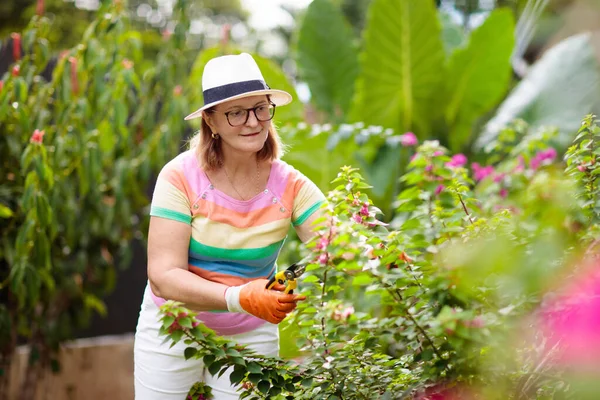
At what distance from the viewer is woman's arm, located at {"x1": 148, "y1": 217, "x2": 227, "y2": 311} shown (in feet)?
6.14

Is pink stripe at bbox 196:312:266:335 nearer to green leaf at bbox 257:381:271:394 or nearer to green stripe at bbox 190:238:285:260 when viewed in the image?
green stripe at bbox 190:238:285:260

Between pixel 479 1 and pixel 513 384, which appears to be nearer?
pixel 513 384

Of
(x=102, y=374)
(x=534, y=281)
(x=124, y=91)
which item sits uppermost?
(x=124, y=91)

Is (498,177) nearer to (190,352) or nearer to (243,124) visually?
(243,124)

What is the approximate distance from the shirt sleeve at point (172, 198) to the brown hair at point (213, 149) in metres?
0.08

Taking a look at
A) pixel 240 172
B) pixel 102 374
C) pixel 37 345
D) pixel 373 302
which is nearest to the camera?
pixel 240 172

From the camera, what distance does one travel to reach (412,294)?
153cm

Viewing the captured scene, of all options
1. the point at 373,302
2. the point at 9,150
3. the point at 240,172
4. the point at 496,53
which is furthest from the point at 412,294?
the point at 496,53

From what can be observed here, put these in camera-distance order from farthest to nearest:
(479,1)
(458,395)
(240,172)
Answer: (479,1) → (240,172) → (458,395)

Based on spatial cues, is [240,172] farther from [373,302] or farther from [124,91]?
[124,91]

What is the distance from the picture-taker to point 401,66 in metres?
4.71

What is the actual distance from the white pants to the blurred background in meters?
0.83

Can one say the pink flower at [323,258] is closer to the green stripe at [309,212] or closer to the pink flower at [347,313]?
the pink flower at [347,313]

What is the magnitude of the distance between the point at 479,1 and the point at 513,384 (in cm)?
670
